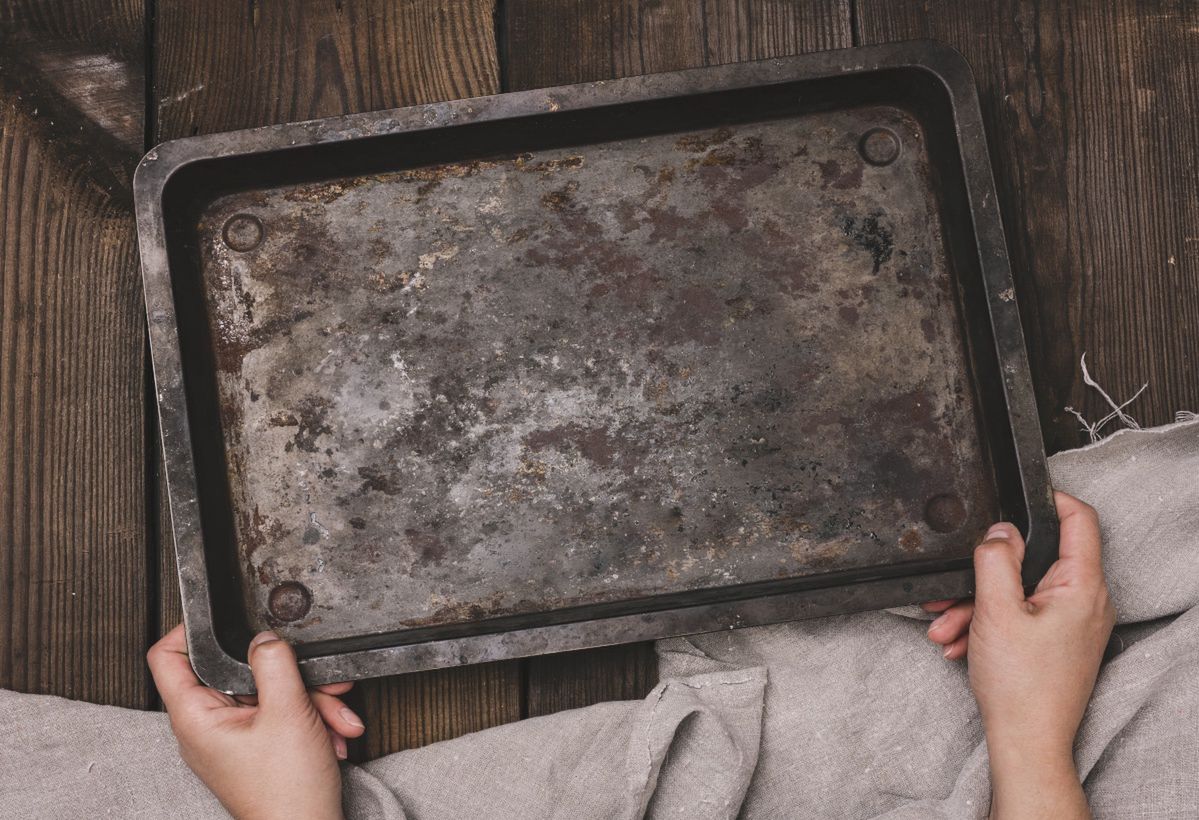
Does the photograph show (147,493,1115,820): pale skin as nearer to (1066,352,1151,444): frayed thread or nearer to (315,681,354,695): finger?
(315,681,354,695): finger

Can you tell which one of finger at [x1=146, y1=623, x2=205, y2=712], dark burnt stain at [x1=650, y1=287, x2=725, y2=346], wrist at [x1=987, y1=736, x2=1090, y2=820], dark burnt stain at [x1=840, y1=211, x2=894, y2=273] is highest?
dark burnt stain at [x1=840, y1=211, x2=894, y2=273]

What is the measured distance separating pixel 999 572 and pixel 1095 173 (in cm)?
43

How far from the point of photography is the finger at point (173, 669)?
0.70m

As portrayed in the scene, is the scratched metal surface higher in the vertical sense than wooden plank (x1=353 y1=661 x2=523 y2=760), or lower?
higher

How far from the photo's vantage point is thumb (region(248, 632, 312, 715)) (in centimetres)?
67

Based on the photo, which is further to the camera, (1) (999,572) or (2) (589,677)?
(2) (589,677)

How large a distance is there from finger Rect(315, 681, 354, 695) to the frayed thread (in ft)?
A: 2.33

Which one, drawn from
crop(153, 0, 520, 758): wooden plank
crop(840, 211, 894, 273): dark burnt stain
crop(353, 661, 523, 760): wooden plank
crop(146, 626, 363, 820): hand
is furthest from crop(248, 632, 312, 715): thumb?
crop(840, 211, 894, 273): dark burnt stain

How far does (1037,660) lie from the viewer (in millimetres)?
667

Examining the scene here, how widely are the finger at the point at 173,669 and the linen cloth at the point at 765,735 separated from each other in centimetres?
8

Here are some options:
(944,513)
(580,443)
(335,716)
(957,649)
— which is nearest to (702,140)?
(580,443)

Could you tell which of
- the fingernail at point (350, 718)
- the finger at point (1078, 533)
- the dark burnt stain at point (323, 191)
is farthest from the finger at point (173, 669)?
the finger at point (1078, 533)

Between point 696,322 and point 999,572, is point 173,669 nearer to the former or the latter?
point 696,322

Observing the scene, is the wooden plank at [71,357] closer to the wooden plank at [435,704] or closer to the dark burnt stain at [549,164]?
the wooden plank at [435,704]
